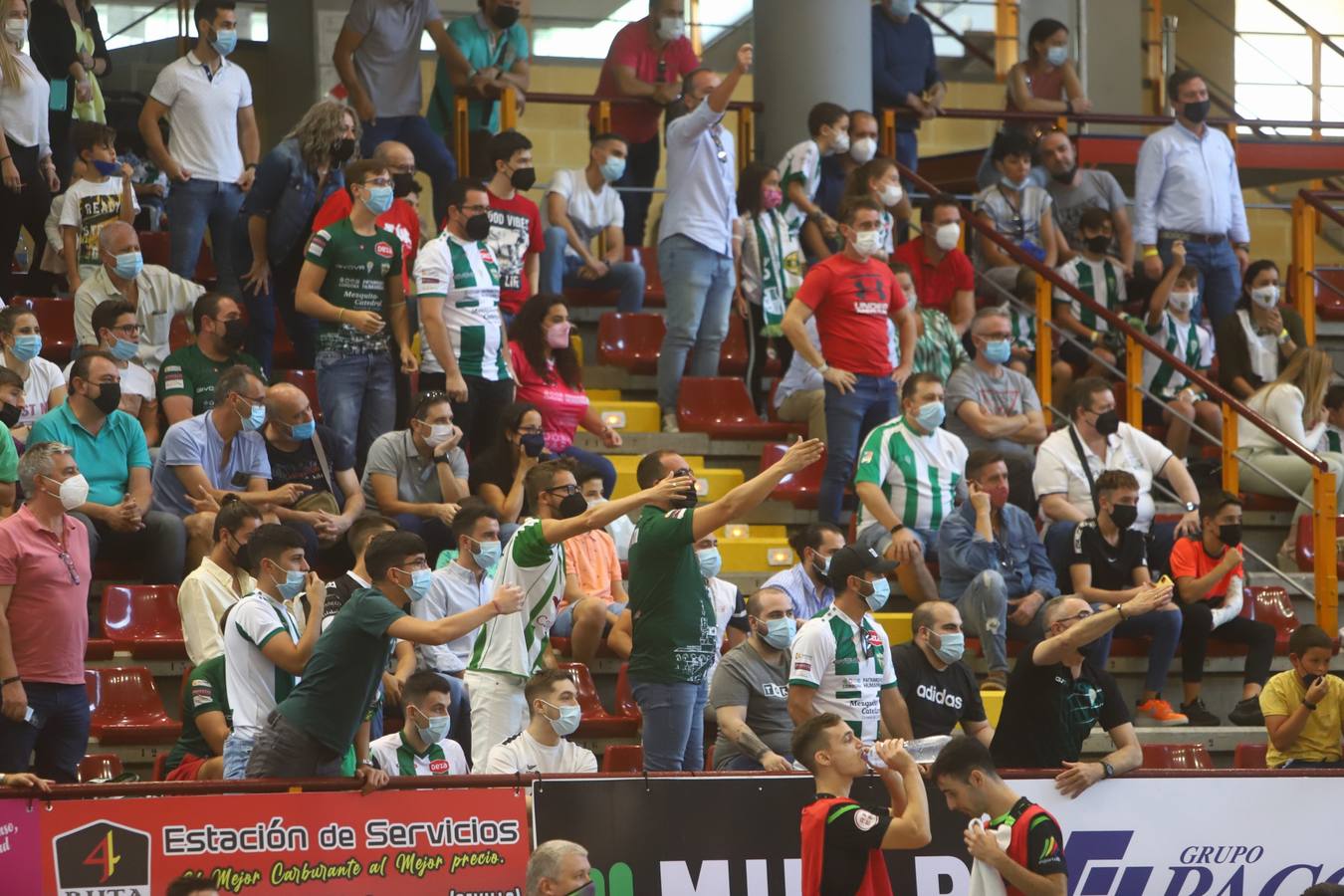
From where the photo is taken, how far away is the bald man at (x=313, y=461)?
32.4 feet

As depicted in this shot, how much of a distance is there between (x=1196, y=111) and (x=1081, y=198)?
3.15 feet

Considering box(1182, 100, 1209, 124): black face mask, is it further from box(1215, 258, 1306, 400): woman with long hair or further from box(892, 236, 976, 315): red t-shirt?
box(892, 236, 976, 315): red t-shirt

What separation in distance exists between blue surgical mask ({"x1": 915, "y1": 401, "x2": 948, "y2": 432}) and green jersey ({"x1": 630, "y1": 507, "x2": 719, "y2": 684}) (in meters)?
2.91

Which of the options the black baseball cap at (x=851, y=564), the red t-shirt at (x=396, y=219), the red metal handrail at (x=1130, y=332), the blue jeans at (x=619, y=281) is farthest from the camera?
the blue jeans at (x=619, y=281)

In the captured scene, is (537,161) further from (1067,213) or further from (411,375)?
(411,375)

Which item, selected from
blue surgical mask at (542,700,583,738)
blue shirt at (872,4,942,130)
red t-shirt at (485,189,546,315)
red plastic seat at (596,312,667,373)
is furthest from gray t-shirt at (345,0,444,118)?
blue surgical mask at (542,700,583,738)

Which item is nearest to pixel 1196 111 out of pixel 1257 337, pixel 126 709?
pixel 1257 337

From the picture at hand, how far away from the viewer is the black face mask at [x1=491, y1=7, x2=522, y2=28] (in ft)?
43.8

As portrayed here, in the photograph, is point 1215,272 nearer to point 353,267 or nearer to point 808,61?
point 808,61

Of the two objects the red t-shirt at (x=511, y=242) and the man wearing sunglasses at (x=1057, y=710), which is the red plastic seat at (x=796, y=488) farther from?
the man wearing sunglasses at (x=1057, y=710)

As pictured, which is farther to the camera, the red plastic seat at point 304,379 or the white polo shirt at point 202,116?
the white polo shirt at point 202,116

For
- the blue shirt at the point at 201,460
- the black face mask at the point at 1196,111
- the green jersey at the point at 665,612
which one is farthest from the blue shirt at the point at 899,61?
the green jersey at the point at 665,612

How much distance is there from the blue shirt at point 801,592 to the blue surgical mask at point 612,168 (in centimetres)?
376

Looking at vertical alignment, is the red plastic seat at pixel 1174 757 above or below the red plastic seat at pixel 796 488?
below
